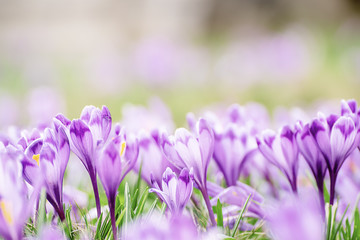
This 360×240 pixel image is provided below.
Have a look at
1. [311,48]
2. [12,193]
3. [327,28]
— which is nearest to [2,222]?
[12,193]

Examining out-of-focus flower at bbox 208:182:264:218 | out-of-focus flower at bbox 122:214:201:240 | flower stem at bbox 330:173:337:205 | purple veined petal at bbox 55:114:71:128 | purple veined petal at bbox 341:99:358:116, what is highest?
purple veined petal at bbox 341:99:358:116

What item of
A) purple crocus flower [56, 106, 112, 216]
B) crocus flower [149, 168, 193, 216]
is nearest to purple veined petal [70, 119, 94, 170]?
purple crocus flower [56, 106, 112, 216]

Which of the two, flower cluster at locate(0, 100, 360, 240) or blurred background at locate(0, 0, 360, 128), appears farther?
blurred background at locate(0, 0, 360, 128)

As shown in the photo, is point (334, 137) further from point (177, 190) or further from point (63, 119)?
point (63, 119)

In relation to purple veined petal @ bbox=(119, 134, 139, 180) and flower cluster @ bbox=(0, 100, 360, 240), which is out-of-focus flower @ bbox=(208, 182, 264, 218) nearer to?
flower cluster @ bbox=(0, 100, 360, 240)

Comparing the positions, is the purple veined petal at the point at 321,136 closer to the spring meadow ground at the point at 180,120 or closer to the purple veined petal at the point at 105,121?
the spring meadow ground at the point at 180,120
